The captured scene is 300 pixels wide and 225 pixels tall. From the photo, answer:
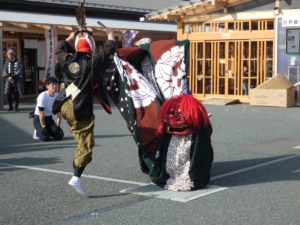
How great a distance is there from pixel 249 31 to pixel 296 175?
12.1 m

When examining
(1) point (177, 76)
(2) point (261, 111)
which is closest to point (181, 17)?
(2) point (261, 111)

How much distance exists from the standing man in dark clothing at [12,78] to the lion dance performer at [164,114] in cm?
949

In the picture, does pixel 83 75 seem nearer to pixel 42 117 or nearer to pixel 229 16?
pixel 42 117

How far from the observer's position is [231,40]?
63.0ft

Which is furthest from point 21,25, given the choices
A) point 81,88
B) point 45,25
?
point 81,88

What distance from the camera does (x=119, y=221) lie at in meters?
5.17

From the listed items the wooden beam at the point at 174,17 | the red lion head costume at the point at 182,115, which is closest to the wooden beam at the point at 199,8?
the wooden beam at the point at 174,17

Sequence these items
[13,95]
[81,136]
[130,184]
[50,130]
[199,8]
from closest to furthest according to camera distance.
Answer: [81,136]
[130,184]
[50,130]
[13,95]
[199,8]

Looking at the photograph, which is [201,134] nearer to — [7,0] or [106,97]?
[106,97]

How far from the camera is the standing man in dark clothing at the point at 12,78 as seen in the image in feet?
52.7

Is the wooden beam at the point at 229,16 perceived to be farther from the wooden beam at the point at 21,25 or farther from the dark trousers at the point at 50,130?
the dark trousers at the point at 50,130

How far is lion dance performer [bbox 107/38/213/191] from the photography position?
641 centimetres

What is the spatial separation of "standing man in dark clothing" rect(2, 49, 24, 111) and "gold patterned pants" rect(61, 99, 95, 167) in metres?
10.3

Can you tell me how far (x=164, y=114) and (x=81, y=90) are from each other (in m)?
1.02
